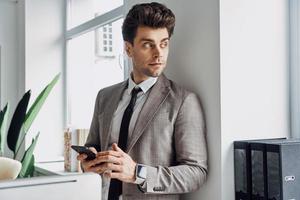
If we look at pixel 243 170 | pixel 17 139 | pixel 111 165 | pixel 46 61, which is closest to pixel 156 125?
pixel 111 165

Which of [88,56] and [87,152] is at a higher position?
[88,56]

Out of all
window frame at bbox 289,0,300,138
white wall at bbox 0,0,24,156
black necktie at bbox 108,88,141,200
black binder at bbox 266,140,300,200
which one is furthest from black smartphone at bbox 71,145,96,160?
white wall at bbox 0,0,24,156

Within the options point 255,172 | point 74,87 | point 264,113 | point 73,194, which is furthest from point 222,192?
point 74,87

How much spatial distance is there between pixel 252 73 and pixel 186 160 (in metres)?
0.46

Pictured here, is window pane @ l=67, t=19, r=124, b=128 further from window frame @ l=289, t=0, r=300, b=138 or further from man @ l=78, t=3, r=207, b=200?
window frame @ l=289, t=0, r=300, b=138

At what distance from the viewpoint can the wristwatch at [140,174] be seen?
129 centimetres

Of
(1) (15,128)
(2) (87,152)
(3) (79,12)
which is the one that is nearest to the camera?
(1) (15,128)

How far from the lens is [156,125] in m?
1.44

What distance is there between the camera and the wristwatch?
50.8 inches

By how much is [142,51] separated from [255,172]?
637 mm

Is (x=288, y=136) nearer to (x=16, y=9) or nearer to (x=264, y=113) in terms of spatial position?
(x=264, y=113)

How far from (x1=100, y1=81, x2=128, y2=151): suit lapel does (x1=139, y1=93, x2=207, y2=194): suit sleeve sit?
29 centimetres

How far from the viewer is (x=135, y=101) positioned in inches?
61.1

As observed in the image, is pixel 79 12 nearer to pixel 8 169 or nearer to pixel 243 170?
pixel 243 170
